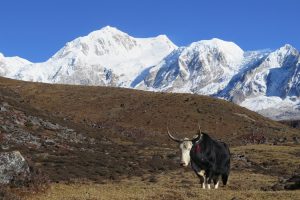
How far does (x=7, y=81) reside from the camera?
129 metres

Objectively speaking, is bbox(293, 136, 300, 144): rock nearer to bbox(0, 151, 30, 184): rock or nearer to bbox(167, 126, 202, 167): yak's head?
bbox(167, 126, 202, 167): yak's head

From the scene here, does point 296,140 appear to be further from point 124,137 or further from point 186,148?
point 186,148

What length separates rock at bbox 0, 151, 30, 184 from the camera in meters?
28.0

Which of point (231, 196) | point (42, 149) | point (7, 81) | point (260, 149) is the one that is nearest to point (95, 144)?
point (42, 149)

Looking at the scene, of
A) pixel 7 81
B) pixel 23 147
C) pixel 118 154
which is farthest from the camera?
pixel 7 81

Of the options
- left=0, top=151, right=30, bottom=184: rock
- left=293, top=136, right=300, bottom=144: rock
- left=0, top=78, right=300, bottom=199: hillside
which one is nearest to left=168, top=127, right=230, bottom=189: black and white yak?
left=0, top=78, right=300, bottom=199: hillside

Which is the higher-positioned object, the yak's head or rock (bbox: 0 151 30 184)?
the yak's head

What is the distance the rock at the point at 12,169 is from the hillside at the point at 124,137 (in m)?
0.58

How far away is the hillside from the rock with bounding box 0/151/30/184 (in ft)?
1.89

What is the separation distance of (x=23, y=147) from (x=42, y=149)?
2521mm

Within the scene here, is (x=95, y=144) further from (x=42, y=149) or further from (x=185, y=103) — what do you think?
(x=185, y=103)

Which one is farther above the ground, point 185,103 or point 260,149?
point 185,103

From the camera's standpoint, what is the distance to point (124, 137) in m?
87.9

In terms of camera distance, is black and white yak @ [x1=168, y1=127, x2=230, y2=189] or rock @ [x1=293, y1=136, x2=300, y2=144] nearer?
black and white yak @ [x1=168, y1=127, x2=230, y2=189]
